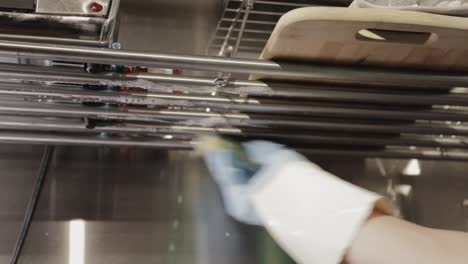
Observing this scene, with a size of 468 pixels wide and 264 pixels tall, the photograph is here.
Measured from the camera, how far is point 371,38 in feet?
2.18

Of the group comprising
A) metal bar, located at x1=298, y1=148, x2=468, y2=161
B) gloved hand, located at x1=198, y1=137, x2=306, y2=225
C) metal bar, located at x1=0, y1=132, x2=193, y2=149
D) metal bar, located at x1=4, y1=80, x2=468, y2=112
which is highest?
metal bar, located at x1=4, y1=80, x2=468, y2=112

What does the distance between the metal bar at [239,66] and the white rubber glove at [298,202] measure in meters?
0.12

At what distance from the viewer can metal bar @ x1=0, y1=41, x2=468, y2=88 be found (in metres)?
0.62

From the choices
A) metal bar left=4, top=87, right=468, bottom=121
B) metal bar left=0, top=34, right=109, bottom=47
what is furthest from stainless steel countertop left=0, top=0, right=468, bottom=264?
metal bar left=0, top=34, right=109, bottom=47

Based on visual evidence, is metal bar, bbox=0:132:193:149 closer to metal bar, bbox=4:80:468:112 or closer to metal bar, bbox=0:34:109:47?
metal bar, bbox=4:80:468:112

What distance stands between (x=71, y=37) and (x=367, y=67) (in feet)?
1.43

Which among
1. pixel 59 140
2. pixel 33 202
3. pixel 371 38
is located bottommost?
pixel 33 202

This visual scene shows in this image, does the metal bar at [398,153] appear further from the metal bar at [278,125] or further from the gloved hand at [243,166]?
the gloved hand at [243,166]

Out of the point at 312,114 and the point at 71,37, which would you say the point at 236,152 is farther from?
the point at 71,37

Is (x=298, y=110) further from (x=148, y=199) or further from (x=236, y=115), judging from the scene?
(x=148, y=199)

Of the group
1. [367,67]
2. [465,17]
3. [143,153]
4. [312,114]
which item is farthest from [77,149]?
[465,17]

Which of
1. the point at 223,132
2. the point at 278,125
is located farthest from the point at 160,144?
the point at 278,125

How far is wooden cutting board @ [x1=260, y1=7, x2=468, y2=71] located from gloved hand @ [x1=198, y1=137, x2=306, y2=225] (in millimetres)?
146

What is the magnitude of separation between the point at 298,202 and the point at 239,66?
20 centimetres
